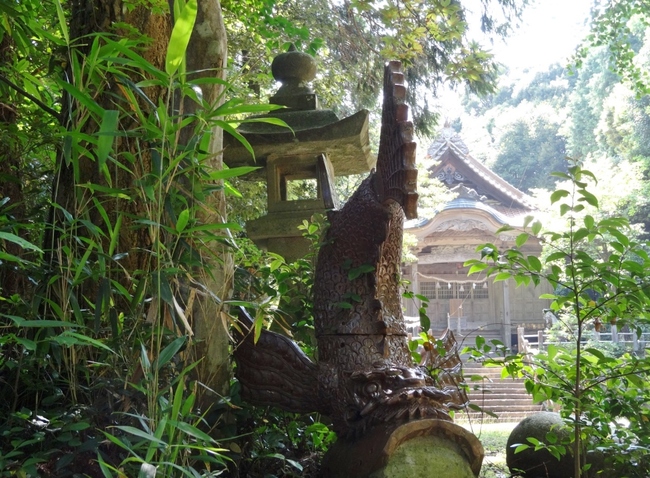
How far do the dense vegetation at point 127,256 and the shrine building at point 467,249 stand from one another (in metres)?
11.2

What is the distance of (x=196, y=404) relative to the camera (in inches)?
66.9

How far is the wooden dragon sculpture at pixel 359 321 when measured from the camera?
5.97 feet

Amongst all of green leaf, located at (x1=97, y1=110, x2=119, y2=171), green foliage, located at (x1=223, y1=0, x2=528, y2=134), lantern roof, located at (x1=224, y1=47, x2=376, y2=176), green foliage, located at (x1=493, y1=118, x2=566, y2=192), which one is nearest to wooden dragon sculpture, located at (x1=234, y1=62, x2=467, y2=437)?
green leaf, located at (x1=97, y1=110, x2=119, y2=171)

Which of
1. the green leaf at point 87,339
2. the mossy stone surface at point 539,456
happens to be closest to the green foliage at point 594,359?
the mossy stone surface at point 539,456

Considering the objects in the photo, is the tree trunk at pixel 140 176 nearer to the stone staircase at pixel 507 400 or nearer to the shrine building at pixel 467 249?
the stone staircase at pixel 507 400

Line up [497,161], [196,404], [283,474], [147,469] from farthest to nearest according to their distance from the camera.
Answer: [497,161] → [283,474] → [196,404] → [147,469]

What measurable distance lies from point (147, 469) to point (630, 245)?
1587mm

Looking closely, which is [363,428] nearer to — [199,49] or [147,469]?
[147,469]

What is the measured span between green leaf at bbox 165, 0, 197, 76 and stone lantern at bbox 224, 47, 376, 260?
191 cm

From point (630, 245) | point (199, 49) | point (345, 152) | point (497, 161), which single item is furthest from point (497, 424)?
point (497, 161)

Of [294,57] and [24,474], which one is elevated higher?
[294,57]

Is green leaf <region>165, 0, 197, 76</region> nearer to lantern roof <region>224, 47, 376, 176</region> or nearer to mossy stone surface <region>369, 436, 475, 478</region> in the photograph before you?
mossy stone surface <region>369, 436, 475, 478</region>

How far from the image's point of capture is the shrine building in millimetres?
14070

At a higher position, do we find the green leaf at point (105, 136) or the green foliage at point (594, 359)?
the green leaf at point (105, 136)
